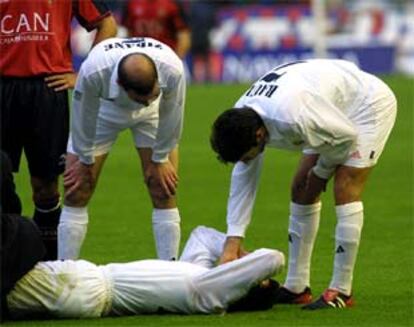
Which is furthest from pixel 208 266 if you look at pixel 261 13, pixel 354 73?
pixel 261 13

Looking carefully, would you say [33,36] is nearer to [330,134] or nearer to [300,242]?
[300,242]

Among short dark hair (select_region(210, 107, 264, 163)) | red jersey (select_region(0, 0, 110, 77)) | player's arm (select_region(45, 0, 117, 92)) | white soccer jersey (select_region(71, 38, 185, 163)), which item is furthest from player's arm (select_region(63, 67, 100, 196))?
short dark hair (select_region(210, 107, 264, 163))

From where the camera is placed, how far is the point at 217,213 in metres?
15.9

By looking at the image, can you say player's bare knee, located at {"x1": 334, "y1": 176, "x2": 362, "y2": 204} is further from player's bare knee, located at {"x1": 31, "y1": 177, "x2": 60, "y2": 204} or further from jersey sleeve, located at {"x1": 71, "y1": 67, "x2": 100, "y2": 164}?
player's bare knee, located at {"x1": 31, "y1": 177, "x2": 60, "y2": 204}

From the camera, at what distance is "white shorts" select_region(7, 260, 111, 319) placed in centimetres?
927

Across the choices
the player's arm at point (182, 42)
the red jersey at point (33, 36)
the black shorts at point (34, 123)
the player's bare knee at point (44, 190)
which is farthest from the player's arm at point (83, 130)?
the player's arm at point (182, 42)

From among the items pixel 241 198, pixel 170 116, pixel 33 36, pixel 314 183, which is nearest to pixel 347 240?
pixel 314 183

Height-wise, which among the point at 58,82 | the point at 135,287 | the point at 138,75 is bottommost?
the point at 135,287

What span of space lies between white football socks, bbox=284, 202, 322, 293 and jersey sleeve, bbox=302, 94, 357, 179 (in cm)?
52

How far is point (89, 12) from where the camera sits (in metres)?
11.7

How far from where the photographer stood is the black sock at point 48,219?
11.6 metres

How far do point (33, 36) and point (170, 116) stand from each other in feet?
4.70

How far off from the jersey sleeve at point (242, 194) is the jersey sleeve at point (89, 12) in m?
2.31

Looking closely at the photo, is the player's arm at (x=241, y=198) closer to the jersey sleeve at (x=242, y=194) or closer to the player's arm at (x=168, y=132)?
the jersey sleeve at (x=242, y=194)
